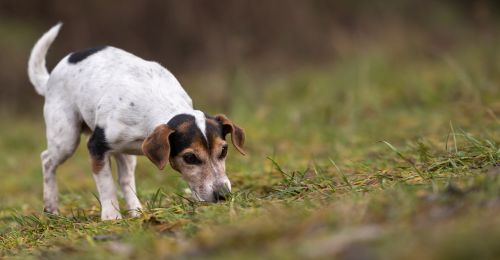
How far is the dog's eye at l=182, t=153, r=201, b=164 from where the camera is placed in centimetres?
531

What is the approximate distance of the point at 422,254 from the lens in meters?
2.90

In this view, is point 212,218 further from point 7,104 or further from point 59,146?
point 7,104

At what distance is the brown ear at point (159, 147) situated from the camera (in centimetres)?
525

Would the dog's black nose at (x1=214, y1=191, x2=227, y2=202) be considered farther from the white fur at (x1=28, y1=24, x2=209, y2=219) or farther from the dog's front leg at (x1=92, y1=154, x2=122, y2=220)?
the dog's front leg at (x1=92, y1=154, x2=122, y2=220)

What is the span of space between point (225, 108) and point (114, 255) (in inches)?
364

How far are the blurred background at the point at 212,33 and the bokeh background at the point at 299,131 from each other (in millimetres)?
39

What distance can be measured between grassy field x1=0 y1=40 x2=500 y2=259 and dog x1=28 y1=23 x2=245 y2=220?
23 cm

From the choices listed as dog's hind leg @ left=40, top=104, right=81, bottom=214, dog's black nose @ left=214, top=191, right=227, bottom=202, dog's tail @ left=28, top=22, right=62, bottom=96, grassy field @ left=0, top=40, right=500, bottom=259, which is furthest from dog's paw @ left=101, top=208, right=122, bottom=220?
dog's tail @ left=28, top=22, right=62, bottom=96

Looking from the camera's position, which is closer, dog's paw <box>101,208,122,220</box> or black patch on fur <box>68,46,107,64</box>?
dog's paw <box>101,208,122,220</box>

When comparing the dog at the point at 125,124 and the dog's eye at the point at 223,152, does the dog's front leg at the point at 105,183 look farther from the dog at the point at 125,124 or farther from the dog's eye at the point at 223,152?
the dog's eye at the point at 223,152

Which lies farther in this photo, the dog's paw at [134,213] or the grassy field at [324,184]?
the dog's paw at [134,213]

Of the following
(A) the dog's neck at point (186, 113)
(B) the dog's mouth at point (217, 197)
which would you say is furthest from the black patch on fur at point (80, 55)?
(B) the dog's mouth at point (217, 197)

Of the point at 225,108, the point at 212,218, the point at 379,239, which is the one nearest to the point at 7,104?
the point at 225,108

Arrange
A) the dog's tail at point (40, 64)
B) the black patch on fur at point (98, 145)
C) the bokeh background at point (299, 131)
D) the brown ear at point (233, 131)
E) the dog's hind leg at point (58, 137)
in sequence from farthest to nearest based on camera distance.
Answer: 1. the dog's tail at point (40, 64)
2. the dog's hind leg at point (58, 137)
3. the black patch on fur at point (98, 145)
4. the brown ear at point (233, 131)
5. the bokeh background at point (299, 131)
